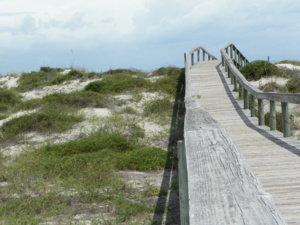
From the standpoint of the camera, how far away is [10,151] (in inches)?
472

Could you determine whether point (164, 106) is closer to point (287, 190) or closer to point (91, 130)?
point (91, 130)

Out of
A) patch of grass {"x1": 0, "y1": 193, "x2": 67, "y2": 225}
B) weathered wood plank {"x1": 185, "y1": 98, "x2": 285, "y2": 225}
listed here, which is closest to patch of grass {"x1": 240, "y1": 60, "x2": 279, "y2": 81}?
patch of grass {"x1": 0, "y1": 193, "x2": 67, "y2": 225}

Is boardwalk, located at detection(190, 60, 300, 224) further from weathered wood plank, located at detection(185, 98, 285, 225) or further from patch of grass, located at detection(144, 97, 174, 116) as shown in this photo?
weathered wood plank, located at detection(185, 98, 285, 225)

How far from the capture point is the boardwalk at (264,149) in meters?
4.62

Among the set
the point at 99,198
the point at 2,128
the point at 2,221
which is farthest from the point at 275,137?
the point at 2,128

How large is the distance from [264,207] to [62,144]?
10379 mm

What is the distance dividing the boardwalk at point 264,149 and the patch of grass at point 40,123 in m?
4.37

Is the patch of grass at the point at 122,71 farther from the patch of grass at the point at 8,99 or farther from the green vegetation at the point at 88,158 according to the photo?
the patch of grass at the point at 8,99

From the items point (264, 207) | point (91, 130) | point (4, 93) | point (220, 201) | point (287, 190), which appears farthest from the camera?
point (4, 93)

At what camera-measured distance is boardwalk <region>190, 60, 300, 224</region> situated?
4.62 meters

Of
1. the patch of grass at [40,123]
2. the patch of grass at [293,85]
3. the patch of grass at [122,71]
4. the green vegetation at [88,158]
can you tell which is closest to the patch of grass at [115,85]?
the green vegetation at [88,158]

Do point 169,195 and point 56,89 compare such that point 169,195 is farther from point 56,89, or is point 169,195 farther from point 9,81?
point 9,81

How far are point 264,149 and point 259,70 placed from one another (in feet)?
40.6

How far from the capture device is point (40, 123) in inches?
551
